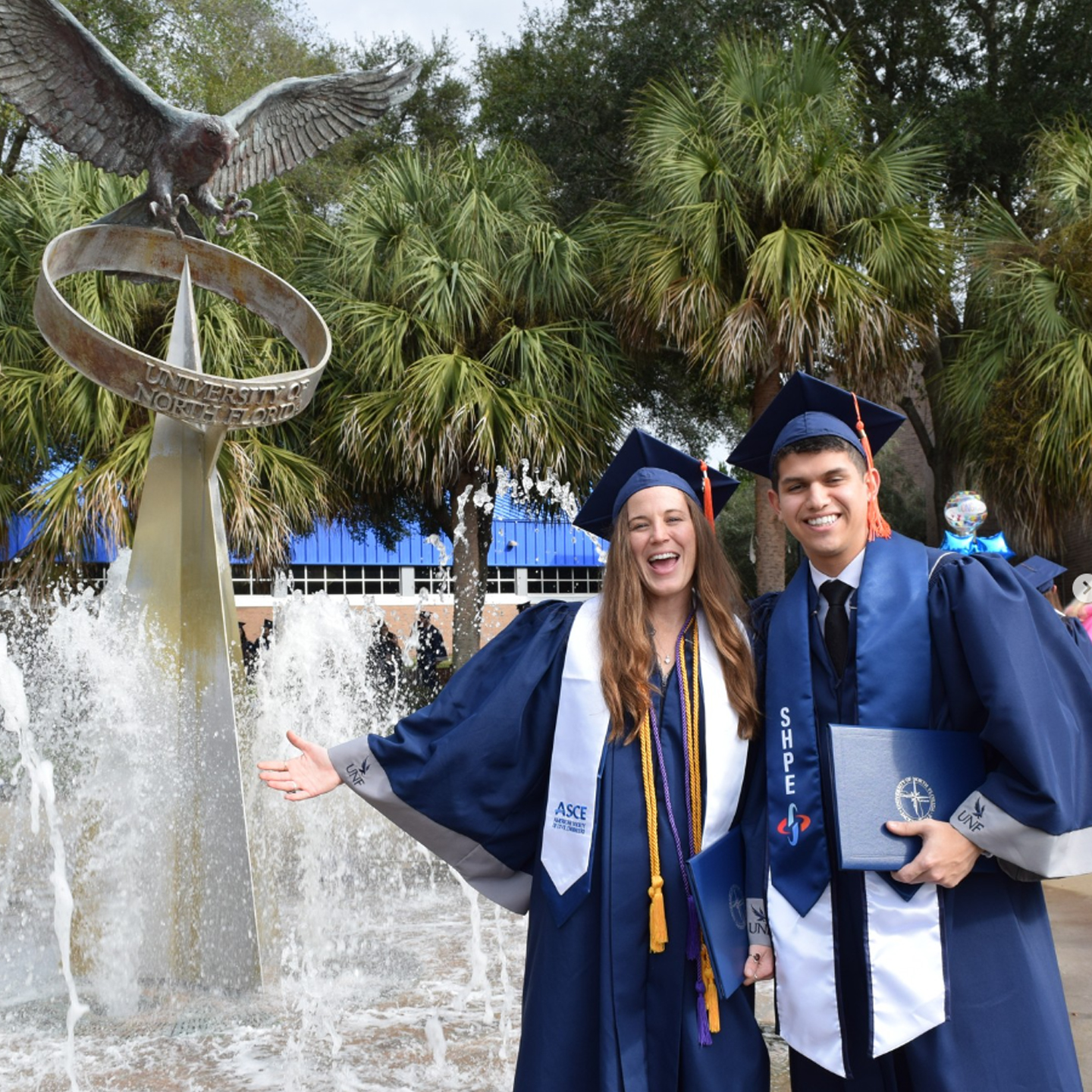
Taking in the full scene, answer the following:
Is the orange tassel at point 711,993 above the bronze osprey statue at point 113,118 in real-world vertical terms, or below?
below

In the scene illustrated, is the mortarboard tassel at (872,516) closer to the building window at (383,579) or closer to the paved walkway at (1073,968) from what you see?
the paved walkway at (1073,968)

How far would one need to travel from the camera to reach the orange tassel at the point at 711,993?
215 cm

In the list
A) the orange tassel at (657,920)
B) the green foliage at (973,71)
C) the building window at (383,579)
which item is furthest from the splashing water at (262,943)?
the building window at (383,579)

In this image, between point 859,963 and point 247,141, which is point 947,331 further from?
point 859,963

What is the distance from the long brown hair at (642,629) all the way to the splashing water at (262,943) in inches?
68.3

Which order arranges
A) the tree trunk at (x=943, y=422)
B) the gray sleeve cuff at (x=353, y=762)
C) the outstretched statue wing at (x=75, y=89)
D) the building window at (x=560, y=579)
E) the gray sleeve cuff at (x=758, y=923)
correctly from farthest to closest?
1. the building window at (x=560, y=579)
2. the tree trunk at (x=943, y=422)
3. the outstretched statue wing at (x=75, y=89)
4. the gray sleeve cuff at (x=353, y=762)
5. the gray sleeve cuff at (x=758, y=923)

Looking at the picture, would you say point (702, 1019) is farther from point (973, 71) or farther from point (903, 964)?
point (973, 71)

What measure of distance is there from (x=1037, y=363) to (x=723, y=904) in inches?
355

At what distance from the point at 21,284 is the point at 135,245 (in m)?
7.34

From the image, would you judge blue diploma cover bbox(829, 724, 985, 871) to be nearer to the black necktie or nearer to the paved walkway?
the black necktie

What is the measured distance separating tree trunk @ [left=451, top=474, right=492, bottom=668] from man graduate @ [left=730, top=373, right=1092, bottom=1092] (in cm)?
936

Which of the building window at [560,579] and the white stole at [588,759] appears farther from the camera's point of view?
the building window at [560,579]

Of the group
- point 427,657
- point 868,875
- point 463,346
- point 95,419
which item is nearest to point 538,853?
point 868,875

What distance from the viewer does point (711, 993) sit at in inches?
85.0
